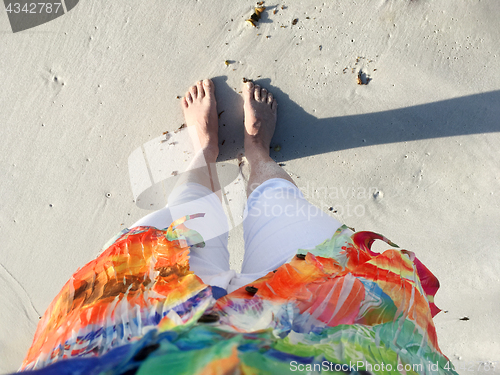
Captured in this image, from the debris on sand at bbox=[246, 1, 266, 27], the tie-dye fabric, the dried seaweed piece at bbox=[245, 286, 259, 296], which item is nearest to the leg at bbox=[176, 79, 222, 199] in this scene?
the debris on sand at bbox=[246, 1, 266, 27]

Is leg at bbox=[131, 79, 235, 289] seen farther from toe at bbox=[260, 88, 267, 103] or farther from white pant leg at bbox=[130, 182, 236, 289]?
toe at bbox=[260, 88, 267, 103]

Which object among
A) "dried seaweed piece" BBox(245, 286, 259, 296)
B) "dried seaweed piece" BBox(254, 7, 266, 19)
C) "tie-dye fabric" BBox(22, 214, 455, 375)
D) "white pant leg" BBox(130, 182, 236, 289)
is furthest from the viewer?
"dried seaweed piece" BBox(254, 7, 266, 19)

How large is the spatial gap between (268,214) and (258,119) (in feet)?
1.79

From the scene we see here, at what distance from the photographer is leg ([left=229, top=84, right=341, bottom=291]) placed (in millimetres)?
900

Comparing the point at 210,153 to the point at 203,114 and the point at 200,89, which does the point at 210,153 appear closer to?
the point at 203,114

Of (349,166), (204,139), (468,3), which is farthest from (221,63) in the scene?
(468,3)

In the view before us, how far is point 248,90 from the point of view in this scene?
1.44 m

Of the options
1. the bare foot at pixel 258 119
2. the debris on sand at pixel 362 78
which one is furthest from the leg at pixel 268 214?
the debris on sand at pixel 362 78

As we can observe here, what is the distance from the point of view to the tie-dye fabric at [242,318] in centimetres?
55

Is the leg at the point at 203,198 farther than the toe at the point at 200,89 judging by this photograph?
No

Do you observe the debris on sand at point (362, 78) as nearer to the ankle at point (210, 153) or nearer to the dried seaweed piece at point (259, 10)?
the dried seaweed piece at point (259, 10)

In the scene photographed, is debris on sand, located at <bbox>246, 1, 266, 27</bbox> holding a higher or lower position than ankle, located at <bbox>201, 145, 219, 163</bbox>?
higher

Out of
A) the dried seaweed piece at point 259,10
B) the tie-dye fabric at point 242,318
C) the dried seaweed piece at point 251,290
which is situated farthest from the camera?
the dried seaweed piece at point 259,10

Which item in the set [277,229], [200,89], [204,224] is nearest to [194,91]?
[200,89]
